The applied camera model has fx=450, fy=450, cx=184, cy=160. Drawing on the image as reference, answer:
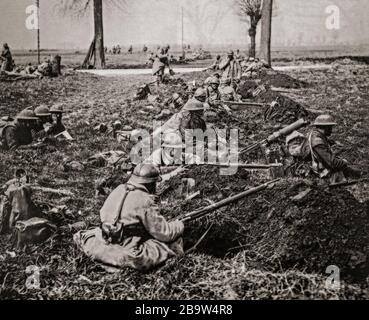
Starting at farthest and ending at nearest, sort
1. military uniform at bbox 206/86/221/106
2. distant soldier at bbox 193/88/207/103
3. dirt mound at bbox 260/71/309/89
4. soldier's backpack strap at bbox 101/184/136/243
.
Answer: dirt mound at bbox 260/71/309/89 < military uniform at bbox 206/86/221/106 < distant soldier at bbox 193/88/207/103 < soldier's backpack strap at bbox 101/184/136/243

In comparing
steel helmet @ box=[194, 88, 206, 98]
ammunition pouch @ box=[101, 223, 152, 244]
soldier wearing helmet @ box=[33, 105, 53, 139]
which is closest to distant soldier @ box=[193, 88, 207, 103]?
steel helmet @ box=[194, 88, 206, 98]

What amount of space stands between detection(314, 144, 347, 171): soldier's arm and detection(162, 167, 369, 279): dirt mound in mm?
373

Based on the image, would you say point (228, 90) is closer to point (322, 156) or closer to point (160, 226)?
point (322, 156)

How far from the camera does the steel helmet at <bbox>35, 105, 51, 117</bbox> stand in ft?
22.4

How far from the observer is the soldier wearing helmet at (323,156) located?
19.8ft

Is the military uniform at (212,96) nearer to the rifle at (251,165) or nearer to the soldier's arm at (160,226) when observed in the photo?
the rifle at (251,165)

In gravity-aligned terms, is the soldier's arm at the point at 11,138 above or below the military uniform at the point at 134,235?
Result: above

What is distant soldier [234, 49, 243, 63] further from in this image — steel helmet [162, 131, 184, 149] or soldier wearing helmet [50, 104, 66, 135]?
soldier wearing helmet [50, 104, 66, 135]

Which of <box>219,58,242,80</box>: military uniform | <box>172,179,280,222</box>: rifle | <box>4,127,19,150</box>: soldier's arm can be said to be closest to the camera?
<box>172,179,280,222</box>: rifle

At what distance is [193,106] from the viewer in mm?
6730

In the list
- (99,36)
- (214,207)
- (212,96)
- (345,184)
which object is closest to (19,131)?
(99,36)

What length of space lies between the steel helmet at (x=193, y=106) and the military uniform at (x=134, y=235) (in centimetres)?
200

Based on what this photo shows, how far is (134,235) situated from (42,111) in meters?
2.83

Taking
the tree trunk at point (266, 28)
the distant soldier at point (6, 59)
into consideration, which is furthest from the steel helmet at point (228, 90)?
the distant soldier at point (6, 59)
